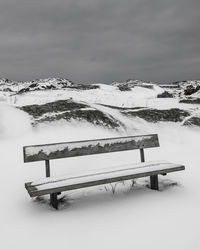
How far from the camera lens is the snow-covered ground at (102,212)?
10.4 ft

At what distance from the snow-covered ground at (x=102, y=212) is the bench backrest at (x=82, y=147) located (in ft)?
2.11

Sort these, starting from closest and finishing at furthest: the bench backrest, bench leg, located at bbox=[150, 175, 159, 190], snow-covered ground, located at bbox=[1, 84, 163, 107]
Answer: the bench backrest
bench leg, located at bbox=[150, 175, 159, 190]
snow-covered ground, located at bbox=[1, 84, 163, 107]

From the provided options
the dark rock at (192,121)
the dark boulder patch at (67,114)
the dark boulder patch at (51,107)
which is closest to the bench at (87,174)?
the dark boulder patch at (67,114)

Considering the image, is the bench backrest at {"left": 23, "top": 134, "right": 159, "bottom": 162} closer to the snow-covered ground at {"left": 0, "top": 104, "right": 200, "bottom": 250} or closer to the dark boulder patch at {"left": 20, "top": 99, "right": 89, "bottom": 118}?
the snow-covered ground at {"left": 0, "top": 104, "right": 200, "bottom": 250}

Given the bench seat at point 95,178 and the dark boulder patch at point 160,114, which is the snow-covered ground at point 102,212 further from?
the dark boulder patch at point 160,114

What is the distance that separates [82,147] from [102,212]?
1216 millimetres

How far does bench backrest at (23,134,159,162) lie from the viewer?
4.38 metres

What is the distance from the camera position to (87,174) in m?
4.34

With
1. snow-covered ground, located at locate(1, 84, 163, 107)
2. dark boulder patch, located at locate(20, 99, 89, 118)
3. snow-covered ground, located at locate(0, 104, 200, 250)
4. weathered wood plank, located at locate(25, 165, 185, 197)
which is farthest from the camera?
snow-covered ground, located at locate(1, 84, 163, 107)

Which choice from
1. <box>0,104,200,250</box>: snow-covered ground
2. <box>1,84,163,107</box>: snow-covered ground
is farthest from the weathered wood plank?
<box>1,84,163,107</box>: snow-covered ground

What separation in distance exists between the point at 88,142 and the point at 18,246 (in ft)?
7.00

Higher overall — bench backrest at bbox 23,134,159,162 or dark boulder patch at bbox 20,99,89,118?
dark boulder patch at bbox 20,99,89,118

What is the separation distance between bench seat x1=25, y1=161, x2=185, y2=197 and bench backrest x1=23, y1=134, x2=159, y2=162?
1.40ft

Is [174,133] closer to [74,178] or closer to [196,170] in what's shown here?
[196,170]
